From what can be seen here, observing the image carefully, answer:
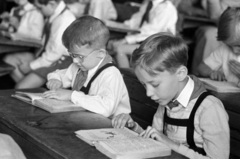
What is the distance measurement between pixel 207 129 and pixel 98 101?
719 mm

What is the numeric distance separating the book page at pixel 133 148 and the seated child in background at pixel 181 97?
0.38ft

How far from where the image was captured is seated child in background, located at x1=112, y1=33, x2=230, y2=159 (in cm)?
193

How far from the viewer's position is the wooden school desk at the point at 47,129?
5.68 feet

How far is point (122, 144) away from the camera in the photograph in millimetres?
1768

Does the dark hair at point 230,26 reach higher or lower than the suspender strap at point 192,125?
higher

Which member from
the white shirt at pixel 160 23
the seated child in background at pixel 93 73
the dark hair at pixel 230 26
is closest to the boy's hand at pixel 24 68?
the white shirt at pixel 160 23

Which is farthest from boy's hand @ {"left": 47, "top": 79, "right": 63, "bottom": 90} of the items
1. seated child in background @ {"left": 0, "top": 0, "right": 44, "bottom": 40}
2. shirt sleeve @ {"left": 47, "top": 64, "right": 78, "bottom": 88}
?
seated child in background @ {"left": 0, "top": 0, "right": 44, "bottom": 40}

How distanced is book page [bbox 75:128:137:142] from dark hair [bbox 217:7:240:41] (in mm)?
1313

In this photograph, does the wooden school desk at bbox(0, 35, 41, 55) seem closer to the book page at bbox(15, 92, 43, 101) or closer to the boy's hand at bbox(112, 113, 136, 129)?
the book page at bbox(15, 92, 43, 101)

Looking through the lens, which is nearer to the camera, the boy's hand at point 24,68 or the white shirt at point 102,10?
the boy's hand at point 24,68

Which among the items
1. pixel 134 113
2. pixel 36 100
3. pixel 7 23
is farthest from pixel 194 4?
pixel 36 100

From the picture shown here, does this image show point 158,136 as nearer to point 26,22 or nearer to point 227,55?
point 227,55

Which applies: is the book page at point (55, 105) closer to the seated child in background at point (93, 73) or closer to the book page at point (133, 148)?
the seated child in background at point (93, 73)

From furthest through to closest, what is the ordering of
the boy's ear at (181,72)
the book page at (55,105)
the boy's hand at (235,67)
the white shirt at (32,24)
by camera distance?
the white shirt at (32,24), the boy's hand at (235,67), the book page at (55,105), the boy's ear at (181,72)
